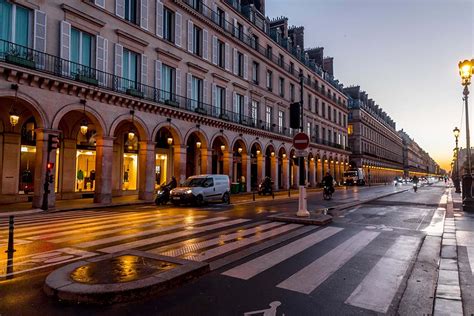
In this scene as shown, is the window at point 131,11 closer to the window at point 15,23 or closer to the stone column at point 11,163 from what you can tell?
the window at point 15,23

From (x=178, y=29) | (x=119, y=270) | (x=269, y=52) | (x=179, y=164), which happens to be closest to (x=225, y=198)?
(x=179, y=164)

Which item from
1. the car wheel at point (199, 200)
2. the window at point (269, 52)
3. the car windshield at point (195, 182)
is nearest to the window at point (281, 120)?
the window at point (269, 52)

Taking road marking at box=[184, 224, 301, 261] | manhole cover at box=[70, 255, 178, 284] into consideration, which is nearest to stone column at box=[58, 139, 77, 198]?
road marking at box=[184, 224, 301, 261]

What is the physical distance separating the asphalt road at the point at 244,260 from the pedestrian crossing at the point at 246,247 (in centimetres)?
2

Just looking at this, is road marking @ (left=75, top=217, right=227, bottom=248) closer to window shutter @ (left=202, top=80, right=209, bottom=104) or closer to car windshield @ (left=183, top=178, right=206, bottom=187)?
car windshield @ (left=183, top=178, right=206, bottom=187)

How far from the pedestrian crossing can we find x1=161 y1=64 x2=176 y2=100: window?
14933 mm

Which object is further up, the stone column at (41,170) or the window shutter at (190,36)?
the window shutter at (190,36)

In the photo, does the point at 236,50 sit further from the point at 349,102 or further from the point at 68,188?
the point at 349,102

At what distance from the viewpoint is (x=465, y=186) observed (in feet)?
50.0

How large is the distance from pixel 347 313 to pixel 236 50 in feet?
103

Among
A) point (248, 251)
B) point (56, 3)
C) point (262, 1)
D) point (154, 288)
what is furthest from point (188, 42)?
point (154, 288)

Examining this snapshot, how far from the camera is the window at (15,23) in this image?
51.6 ft

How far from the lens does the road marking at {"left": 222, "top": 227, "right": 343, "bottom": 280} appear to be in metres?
→ 5.49

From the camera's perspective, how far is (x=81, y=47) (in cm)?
1908
